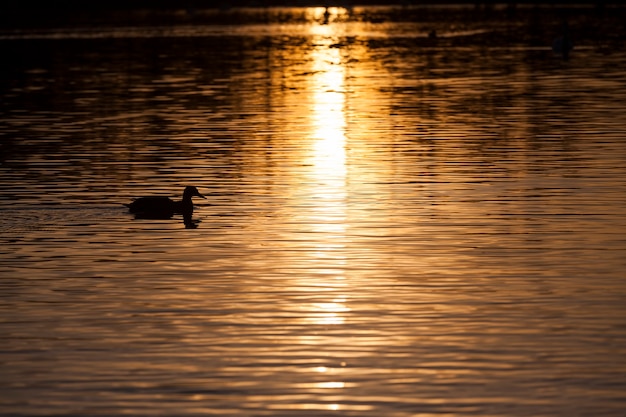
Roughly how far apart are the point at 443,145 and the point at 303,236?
15.4 metres

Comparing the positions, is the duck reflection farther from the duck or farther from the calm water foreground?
the calm water foreground

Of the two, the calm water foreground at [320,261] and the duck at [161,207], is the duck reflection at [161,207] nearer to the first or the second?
the duck at [161,207]

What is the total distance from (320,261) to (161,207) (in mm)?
5859

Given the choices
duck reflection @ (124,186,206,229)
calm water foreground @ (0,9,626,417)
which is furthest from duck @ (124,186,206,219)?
calm water foreground @ (0,9,626,417)

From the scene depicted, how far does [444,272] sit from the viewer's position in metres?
23.0

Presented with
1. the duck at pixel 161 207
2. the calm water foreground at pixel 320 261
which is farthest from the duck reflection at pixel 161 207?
the calm water foreground at pixel 320 261

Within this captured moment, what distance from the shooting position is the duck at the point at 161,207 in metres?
28.9

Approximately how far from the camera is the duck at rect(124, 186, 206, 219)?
94.8 ft

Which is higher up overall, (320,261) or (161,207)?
(320,261)

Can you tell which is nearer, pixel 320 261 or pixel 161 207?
pixel 320 261

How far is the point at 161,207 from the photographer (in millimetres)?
28984

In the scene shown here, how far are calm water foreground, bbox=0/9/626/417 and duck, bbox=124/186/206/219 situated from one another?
230 mm

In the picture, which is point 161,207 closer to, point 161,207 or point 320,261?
point 161,207

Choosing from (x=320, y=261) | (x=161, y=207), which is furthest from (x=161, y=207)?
(x=320, y=261)
